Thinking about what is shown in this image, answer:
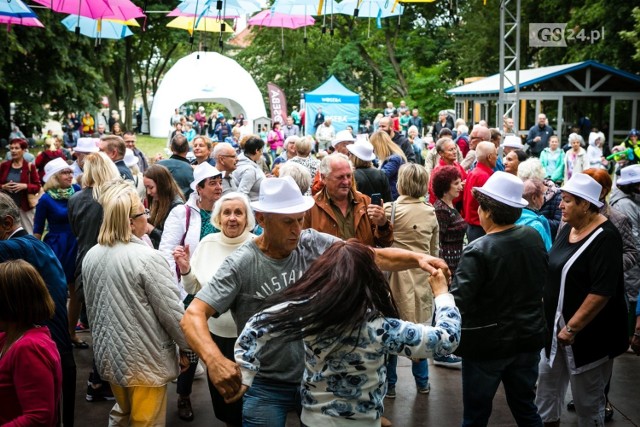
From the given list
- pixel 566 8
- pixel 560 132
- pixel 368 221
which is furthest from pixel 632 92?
pixel 368 221

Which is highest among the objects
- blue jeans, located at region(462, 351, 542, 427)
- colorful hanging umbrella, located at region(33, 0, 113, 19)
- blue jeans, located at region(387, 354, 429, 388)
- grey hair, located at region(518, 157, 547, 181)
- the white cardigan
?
colorful hanging umbrella, located at region(33, 0, 113, 19)

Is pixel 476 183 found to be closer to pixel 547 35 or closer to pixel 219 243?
pixel 219 243

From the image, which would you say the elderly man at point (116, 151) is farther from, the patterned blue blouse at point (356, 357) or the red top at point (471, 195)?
the patterned blue blouse at point (356, 357)

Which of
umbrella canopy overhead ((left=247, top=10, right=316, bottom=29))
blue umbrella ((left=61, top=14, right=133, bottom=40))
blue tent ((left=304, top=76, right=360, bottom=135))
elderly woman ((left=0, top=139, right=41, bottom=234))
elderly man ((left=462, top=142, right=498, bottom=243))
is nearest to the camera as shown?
elderly man ((left=462, top=142, right=498, bottom=243))

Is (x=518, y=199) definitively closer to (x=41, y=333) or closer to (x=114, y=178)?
(x=41, y=333)

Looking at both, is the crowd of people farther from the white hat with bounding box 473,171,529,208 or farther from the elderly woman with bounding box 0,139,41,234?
the elderly woman with bounding box 0,139,41,234

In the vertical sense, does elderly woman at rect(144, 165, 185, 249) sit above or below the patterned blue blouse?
above

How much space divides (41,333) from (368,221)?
289 centimetres

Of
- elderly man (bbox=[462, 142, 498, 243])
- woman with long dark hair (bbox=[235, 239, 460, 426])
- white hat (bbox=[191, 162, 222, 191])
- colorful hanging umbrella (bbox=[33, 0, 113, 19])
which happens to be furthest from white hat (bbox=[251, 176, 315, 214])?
colorful hanging umbrella (bbox=[33, 0, 113, 19])

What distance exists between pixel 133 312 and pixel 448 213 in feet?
11.8

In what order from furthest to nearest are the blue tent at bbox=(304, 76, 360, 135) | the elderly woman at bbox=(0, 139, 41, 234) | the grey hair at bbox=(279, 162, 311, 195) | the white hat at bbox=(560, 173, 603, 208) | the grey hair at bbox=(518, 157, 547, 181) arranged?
the blue tent at bbox=(304, 76, 360, 135) < the elderly woman at bbox=(0, 139, 41, 234) < the grey hair at bbox=(279, 162, 311, 195) < the grey hair at bbox=(518, 157, 547, 181) < the white hat at bbox=(560, 173, 603, 208)

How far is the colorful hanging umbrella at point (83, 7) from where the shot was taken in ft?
48.0

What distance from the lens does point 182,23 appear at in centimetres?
2189

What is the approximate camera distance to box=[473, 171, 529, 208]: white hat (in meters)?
4.24
